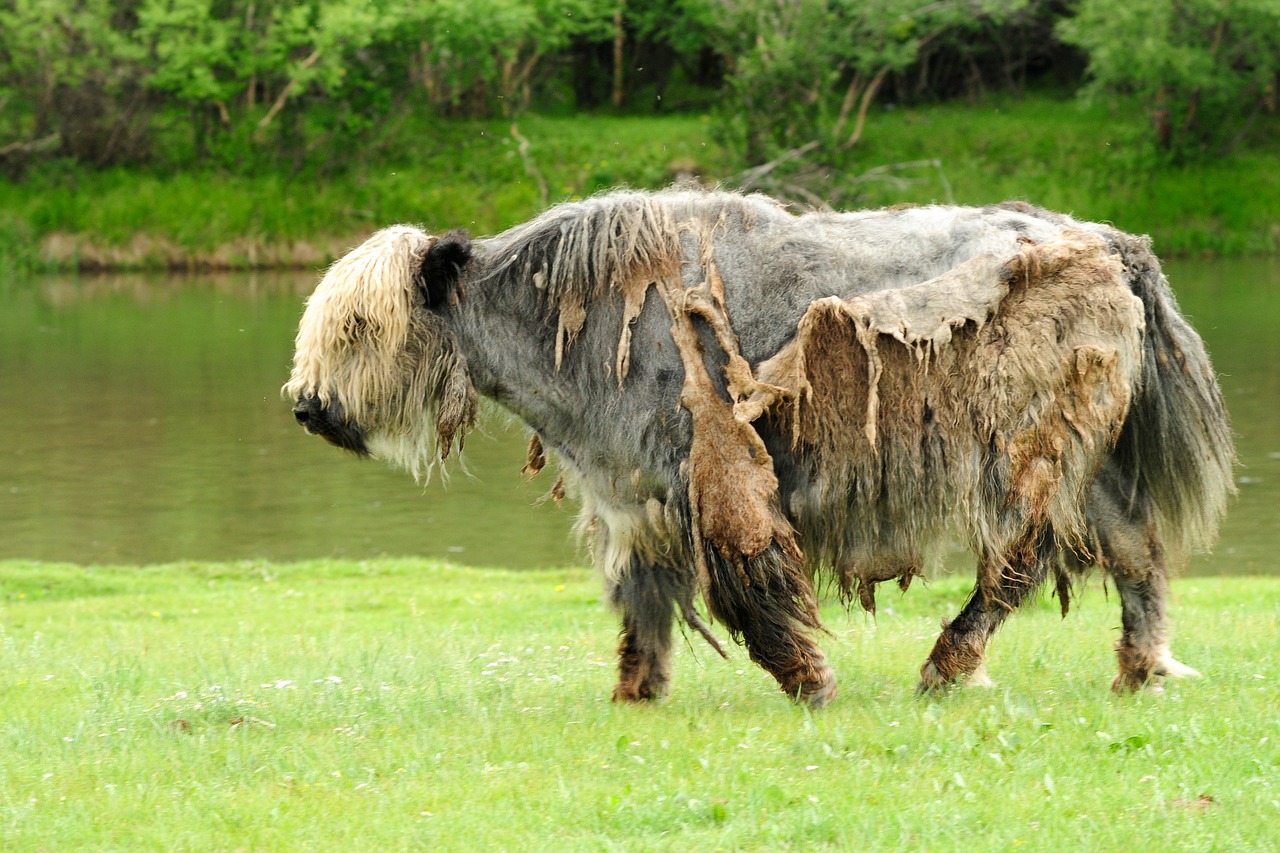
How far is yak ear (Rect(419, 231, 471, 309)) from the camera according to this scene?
22.6 feet

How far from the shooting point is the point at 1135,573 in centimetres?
720

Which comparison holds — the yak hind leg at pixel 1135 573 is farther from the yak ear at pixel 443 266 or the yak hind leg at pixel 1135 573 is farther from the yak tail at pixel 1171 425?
the yak ear at pixel 443 266

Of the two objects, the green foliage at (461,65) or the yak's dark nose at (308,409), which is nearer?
the yak's dark nose at (308,409)

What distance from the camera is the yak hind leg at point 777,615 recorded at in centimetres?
666

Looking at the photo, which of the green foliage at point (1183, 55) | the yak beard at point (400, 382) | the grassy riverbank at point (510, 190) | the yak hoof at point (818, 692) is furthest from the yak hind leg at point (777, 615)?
the green foliage at point (1183, 55)

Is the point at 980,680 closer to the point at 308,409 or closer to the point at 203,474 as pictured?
the point at 308,409

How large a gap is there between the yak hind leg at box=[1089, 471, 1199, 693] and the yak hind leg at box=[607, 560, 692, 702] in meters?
1.91

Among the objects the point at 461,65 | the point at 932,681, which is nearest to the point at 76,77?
the point at 461,65

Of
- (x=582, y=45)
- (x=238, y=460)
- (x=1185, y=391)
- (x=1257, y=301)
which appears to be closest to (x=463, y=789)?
(x=1185, y=391)

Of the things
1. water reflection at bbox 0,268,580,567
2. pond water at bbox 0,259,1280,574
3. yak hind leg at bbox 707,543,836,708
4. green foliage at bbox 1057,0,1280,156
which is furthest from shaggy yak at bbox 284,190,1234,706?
green foliage at bbox 1057,0,1280,156

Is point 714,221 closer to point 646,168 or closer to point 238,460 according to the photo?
point 238,460

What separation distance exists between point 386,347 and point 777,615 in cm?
204

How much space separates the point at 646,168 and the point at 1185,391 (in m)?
36.7

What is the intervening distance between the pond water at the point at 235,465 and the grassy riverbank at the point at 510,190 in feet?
28.9
